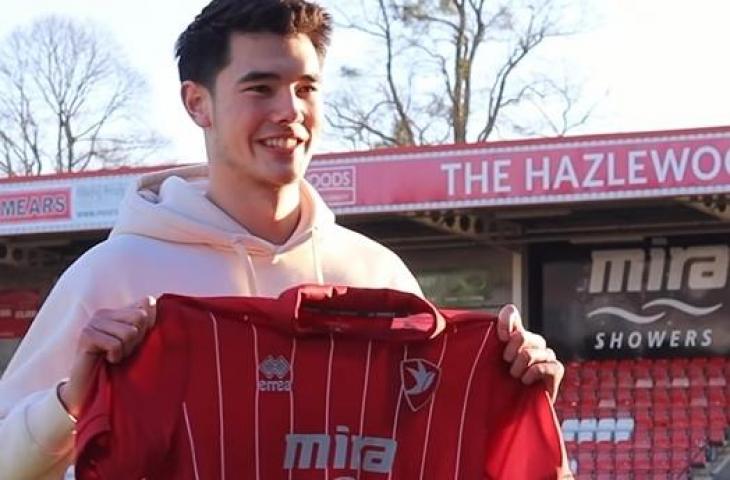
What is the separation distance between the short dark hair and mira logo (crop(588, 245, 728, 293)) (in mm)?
12533

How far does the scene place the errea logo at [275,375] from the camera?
259 centimetres

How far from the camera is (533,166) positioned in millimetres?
13812

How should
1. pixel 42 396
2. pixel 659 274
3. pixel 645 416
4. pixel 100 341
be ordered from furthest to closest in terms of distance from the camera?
pixel 659 274 → pixel 645 416 → pixel 42 396 → pixel 100 341

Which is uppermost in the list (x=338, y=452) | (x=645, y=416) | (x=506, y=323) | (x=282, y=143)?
(x=282, y=143)

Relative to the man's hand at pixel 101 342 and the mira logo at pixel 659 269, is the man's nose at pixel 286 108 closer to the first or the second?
the man's hand at pixel 101 342

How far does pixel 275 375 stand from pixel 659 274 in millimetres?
12731

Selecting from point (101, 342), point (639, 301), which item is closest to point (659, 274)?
point (639, 301)

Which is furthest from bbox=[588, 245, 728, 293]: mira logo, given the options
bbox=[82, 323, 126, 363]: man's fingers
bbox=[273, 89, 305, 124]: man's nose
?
bbox=[82, 323, 126, 363]: man's fingers

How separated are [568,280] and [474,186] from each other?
185cm

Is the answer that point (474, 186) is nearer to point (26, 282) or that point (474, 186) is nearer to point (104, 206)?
point (104, 206)

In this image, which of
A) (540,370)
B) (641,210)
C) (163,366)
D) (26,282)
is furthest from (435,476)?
(26,282)

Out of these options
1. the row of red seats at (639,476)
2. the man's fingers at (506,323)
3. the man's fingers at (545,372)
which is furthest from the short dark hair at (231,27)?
the row of red seats at (639,476)

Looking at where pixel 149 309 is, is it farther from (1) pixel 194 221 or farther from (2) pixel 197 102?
(2) pixel 197 102

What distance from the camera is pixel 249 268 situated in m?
2.76
